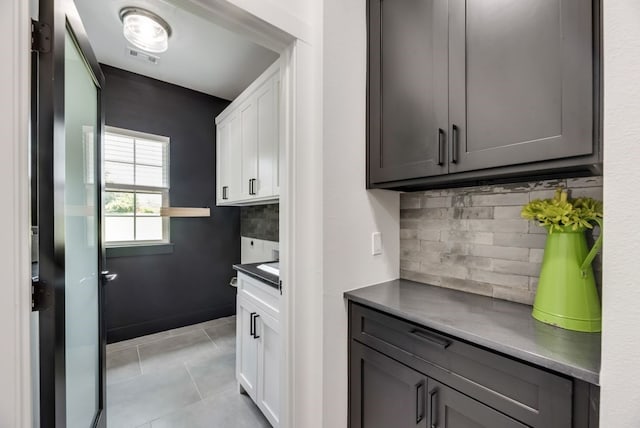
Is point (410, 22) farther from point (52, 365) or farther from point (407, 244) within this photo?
point (52, 365)

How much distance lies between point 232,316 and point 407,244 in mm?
2667

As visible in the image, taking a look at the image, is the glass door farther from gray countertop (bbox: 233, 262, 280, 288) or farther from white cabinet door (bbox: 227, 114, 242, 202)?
white cabinet door (bbox: 227, 114, 242, 202)

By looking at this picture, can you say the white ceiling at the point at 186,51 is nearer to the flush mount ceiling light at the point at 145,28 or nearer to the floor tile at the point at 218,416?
the flush mount ceiling light at the point at 145,28

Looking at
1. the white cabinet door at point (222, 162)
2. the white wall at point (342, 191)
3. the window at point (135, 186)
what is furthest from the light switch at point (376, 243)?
the window at point (135, 186)

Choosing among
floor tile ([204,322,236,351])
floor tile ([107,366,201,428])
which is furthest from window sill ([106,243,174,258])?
floor tile ([107,366,201,428])

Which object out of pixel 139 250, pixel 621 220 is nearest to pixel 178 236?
pixel 139 250

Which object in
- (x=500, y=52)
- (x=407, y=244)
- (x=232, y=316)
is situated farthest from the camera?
(x=232, y=316)

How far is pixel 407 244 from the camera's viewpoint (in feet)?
5.18

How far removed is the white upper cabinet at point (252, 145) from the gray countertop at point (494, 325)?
115cm

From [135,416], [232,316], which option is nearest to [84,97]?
[135,416]

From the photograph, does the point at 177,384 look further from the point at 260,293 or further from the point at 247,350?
the point at 260,293

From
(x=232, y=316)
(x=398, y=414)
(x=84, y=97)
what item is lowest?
(x=232, y=316)

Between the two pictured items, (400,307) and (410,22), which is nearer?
(400,307)

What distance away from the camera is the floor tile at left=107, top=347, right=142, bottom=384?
213cm
